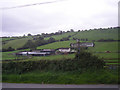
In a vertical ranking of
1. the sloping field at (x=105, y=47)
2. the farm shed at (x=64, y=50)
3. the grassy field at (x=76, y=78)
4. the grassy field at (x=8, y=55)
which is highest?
the sloping field at (x=105, y=47)

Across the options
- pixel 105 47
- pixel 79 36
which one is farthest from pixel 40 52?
pixel 105 47

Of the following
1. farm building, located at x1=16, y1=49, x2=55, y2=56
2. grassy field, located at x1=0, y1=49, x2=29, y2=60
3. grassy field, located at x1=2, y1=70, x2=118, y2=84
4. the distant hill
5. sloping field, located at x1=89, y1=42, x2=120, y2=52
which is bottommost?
grassy field, located at x1=2, y1=70, x2=118, y2=84

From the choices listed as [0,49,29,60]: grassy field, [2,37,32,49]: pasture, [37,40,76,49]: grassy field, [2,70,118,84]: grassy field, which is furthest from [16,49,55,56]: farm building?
[2,70,118,84]: grassy field

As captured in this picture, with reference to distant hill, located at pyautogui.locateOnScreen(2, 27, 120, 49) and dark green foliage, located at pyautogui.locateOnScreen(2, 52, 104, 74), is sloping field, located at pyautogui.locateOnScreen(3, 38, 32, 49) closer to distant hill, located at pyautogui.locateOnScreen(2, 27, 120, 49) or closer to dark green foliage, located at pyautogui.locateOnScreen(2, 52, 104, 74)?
distant hill, located at pyautogui.locateOnScreen(2, 27, 120, 49)

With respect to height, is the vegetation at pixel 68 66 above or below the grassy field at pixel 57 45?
below

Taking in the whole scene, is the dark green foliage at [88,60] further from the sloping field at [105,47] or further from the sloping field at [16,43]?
the sloping field at [16,43]

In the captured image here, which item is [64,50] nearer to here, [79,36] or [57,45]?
[57,45]

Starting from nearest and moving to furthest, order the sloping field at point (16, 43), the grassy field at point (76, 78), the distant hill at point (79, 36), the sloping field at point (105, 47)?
the grassy field at point (76, 78) → the sloping field at point (105, 47) → the distant hill at point (79, 36) → the sloping field at point (16, 43)

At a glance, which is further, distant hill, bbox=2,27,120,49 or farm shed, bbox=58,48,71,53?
distant hill, bbox=2,27,120,49

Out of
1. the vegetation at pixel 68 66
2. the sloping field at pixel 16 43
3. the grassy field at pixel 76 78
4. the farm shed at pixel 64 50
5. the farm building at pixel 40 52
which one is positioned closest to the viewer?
the grassy field at pixel 76 78

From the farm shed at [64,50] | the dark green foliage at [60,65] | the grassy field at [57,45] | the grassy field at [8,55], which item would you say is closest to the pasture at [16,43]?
the grassy field at [8,55]

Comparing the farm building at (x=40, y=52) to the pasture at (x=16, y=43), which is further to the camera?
the pasture at (x=16, y=43)

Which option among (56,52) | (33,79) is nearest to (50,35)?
(56,52)

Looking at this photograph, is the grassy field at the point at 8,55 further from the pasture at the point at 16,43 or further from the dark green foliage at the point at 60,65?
the dark green foliage at the point at 60,65
